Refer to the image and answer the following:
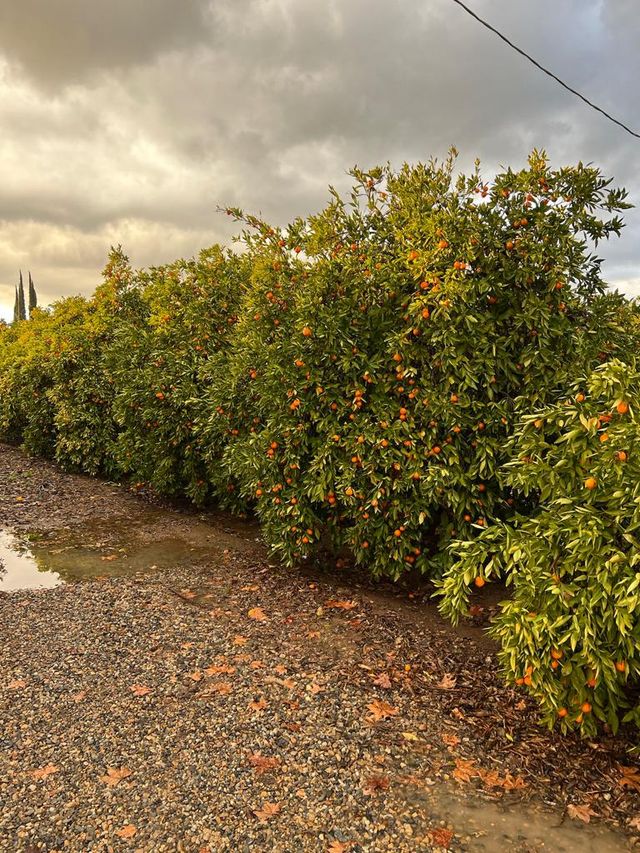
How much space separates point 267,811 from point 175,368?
6.50 metres

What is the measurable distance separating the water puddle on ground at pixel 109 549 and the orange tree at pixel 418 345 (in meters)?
1.99

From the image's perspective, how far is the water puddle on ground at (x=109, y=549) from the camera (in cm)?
683

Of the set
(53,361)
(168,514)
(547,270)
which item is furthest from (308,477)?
(53,361)

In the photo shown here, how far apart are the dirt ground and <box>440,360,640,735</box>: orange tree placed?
0.52 meters

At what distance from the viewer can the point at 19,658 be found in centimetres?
469

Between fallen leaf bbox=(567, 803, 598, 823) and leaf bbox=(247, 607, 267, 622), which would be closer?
fallen leaf bbox=(567, 803, 598, 823)

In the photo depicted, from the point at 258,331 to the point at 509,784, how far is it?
4.46 m

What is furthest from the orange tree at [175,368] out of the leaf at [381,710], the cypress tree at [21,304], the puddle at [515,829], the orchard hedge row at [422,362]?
the cypress tree at [21,304]

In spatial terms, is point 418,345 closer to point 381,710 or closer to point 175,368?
point 381,710

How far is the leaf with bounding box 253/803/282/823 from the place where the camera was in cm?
305

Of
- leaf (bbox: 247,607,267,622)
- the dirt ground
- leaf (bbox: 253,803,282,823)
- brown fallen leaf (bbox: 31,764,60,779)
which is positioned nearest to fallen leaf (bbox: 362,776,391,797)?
the dirt ground

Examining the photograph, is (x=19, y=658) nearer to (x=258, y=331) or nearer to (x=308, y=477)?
(x=308, y=477)

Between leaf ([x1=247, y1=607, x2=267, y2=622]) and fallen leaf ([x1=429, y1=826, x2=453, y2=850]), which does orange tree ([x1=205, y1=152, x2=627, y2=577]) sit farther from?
fallen leaf ([x1=429, y1=826, x2=453, y2=850])

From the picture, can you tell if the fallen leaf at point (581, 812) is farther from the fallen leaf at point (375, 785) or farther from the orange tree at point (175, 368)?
the orange tree at point (175, 368)
